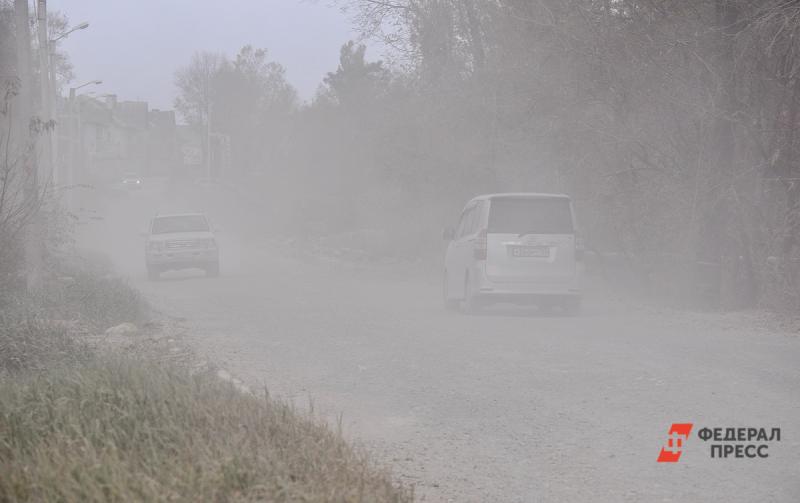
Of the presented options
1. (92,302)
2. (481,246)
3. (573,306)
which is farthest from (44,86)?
(573,306)

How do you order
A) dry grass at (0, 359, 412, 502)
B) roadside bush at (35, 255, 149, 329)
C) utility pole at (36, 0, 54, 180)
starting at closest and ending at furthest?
dry grass at (0, 359, 412, 502) < roadside bush at (35, 255, 149, 329) < utility pole at (36, 0, 54, 180)

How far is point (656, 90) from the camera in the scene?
17.5 meters

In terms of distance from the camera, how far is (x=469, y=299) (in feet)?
54.2

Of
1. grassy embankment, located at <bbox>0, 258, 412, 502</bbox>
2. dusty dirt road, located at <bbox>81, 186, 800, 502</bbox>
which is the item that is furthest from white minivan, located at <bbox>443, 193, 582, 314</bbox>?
grassy embankment, located at <bbox>0, 258, 412, 502</bbox>

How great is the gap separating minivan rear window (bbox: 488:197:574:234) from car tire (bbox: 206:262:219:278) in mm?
14743

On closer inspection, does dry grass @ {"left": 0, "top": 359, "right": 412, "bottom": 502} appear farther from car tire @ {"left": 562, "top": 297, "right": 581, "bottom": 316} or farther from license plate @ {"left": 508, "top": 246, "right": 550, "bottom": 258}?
car tire @ {"left": 562, "top": 297, "right": 581, "bottom": 316}

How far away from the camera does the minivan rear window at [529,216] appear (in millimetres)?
15914

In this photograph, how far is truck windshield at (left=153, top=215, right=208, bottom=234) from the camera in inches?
1164

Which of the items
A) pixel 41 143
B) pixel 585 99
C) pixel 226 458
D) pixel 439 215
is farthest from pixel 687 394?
pixel 439 215

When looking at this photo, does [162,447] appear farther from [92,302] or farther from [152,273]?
[152,273]

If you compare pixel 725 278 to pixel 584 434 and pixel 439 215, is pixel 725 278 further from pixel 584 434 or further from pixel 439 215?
pixel 439 215

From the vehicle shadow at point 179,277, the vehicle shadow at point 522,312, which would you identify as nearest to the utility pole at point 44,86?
the vehicle shadow at point 179,277

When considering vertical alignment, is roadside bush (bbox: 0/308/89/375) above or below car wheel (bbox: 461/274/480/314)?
above

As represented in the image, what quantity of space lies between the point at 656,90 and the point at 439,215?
12529mm
